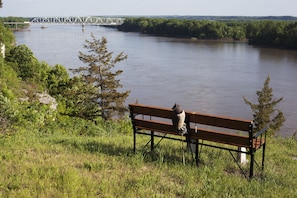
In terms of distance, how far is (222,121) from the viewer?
4.87 m

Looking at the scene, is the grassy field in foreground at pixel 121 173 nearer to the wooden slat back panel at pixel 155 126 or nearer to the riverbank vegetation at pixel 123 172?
the riverbank vegetation at pixel 123 172

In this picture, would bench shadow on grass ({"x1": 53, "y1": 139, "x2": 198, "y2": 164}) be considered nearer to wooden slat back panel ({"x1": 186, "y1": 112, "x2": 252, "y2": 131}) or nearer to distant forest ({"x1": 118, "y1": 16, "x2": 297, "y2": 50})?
wooden slat back panel ({"x1": 186, "y1": 112, "x2": 252, "y2": 131})

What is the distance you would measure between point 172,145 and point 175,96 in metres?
21.8

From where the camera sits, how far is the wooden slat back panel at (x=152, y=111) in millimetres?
5261

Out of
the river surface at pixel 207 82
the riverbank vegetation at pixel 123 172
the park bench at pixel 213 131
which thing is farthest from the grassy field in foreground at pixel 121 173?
the river surface at pixel 207 82

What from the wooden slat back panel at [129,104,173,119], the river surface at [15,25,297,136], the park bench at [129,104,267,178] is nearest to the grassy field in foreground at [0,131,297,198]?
the park bench at [129,104,267,178]

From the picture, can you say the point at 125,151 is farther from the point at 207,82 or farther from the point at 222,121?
the point at 207,82

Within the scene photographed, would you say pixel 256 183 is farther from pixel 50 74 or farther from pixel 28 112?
pixel 50 74

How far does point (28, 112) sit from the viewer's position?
10336 millimetres

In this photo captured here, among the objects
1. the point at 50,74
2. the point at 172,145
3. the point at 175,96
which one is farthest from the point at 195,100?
the point at 172,145

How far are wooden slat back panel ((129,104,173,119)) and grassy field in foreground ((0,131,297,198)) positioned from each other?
0.57 m

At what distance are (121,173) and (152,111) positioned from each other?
1.15 metres

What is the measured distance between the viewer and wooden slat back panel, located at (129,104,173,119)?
5.26 metres

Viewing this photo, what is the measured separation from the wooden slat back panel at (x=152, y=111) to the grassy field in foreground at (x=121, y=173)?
0.57 m
